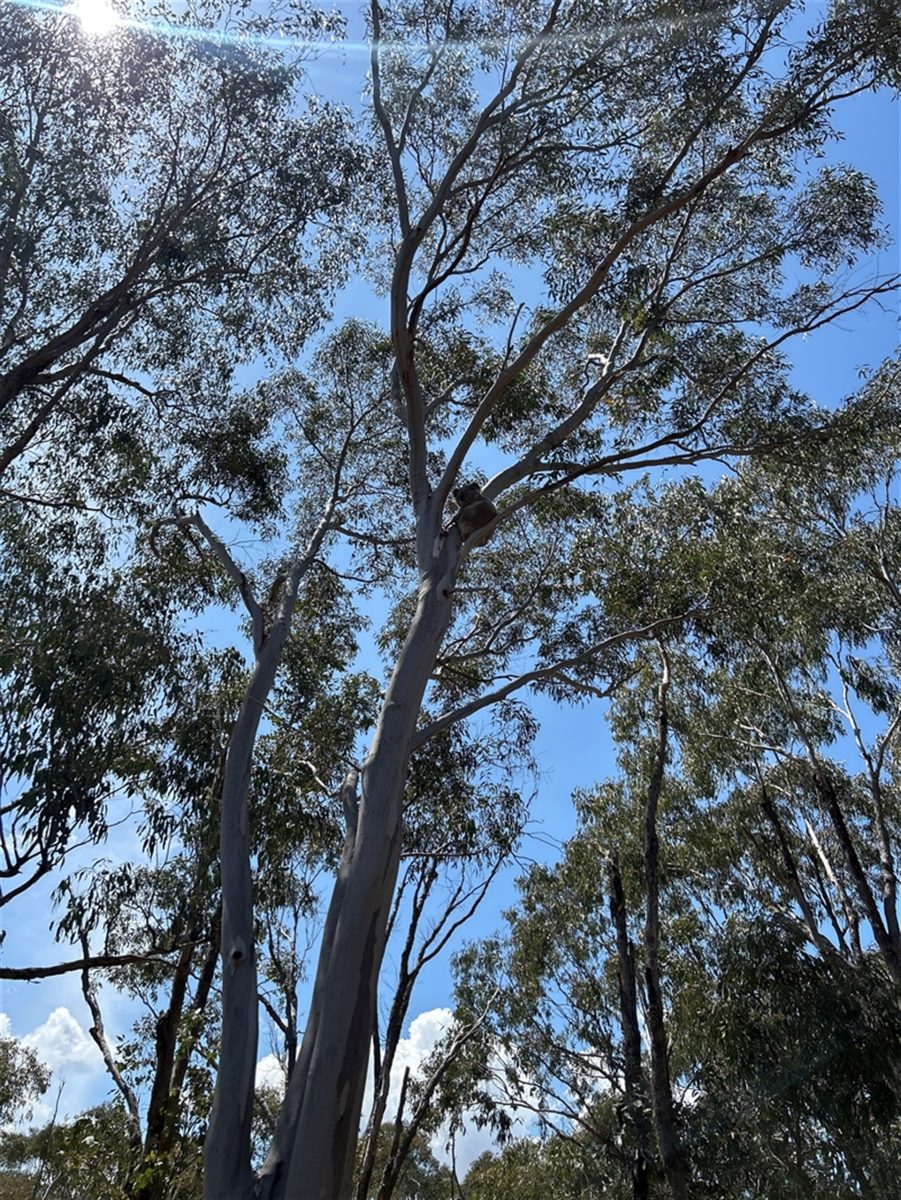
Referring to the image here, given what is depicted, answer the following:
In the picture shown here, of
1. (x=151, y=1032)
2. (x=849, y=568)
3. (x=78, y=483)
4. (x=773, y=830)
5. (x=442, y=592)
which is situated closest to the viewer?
(x=442, y=592)

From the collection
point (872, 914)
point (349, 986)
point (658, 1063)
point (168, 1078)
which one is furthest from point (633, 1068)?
point (349, 986)

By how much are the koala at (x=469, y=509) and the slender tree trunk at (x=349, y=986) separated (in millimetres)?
970

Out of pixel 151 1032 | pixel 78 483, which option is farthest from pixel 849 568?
pixel 151 1032

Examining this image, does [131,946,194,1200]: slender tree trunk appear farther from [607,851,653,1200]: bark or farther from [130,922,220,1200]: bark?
[607,851,653,1200]: bark

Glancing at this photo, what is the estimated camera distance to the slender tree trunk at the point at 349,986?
3.03m

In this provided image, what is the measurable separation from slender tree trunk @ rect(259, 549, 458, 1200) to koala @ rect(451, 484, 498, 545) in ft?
3.18

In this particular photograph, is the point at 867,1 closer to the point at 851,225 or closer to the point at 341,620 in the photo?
the point at 851,225

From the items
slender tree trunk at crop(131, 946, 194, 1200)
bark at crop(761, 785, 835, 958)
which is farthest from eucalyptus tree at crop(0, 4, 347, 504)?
bark at crop(761, 785, 835, 958)

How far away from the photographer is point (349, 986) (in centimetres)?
335

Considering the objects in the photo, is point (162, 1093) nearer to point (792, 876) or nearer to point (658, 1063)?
point (658, 1063)

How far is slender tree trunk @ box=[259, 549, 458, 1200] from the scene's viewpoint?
303cm

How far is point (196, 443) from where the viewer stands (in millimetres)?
7387

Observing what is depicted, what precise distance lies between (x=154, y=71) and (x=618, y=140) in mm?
3324

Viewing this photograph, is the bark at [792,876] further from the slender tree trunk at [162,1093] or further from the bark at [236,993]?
the bark at [236,993]
